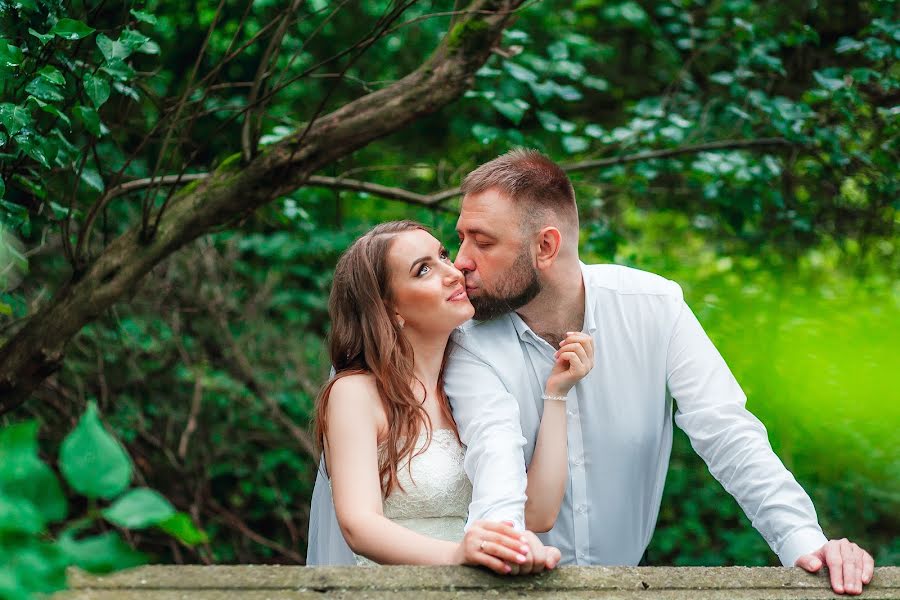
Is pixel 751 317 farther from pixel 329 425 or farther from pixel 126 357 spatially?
pixel 126 357

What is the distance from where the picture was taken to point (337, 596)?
155 centimetres

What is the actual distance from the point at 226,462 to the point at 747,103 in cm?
346

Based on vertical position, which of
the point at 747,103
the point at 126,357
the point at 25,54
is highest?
the point at 25,54

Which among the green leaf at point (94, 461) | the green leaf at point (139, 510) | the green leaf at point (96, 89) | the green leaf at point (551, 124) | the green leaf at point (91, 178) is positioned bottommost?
the green leaf at point (551, 124)

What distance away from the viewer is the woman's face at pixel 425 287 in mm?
2492

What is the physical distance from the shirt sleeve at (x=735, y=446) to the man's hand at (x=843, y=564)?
0.29 m

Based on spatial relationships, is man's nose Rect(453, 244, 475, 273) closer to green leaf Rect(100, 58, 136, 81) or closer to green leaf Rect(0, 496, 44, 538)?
green leaf Rect(100, 58, 136, 81)

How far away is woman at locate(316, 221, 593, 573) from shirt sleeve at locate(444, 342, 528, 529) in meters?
0.08

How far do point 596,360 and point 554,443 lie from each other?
502 millimetres

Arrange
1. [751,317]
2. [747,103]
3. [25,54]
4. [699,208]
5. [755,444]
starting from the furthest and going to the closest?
[699,208] → [751,317] → [747,103] → [755,444] → [25,54]

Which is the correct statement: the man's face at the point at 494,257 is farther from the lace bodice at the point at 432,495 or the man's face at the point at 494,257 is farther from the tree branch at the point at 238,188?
the lace bodice at the point at 432,495

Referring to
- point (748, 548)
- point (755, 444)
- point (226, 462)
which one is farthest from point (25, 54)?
point (748, 548)

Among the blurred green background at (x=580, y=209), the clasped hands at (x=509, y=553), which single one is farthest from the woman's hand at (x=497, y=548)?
the blurred green background at (x=580, y=209)

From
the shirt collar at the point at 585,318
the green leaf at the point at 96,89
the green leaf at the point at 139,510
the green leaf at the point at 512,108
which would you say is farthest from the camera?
the green leaf at the point at 512,108
